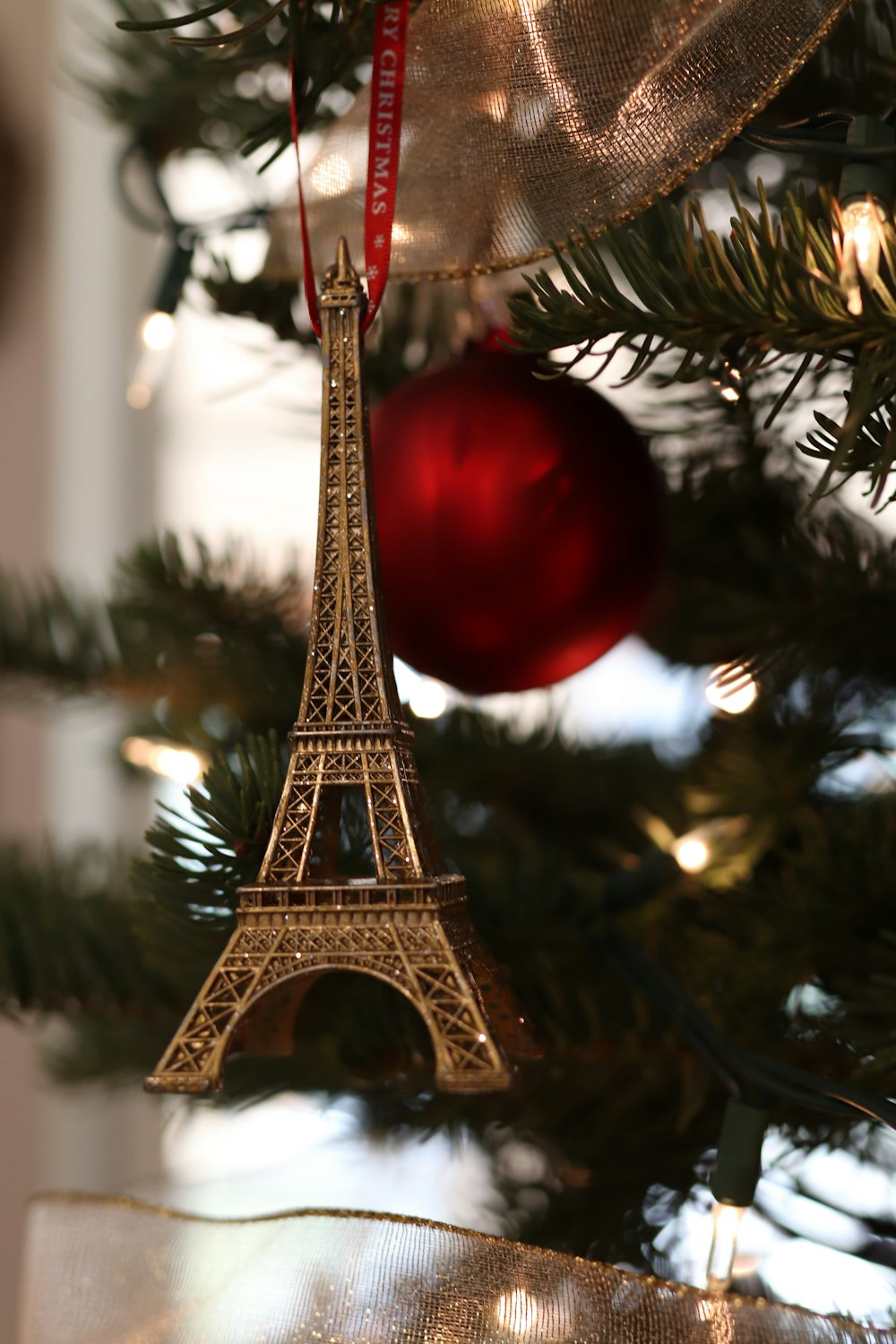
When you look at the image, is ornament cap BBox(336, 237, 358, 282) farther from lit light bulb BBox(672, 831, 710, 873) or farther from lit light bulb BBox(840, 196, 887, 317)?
lit light bulb BBox(672, 831, 710, 873)

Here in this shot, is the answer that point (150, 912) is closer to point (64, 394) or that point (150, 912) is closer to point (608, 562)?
point (608, 562)

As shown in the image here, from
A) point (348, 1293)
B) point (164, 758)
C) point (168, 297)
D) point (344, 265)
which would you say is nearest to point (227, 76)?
point (168, 297)

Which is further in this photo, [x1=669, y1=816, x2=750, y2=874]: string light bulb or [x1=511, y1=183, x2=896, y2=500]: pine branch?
[x1=669, y1=816, x2=750, y2=874]: string light bulb

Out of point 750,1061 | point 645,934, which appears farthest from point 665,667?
point 750,1061

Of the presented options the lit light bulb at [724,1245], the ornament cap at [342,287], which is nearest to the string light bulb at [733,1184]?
the lit light bulb at [724,1245]

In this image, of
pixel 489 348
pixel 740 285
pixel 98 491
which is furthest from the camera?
pixel 98 491

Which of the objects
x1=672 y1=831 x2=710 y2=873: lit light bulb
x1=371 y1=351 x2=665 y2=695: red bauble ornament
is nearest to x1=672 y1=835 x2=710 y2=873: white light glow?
x1=672 y1=831 x2=710 y2=873: lit light bulb
